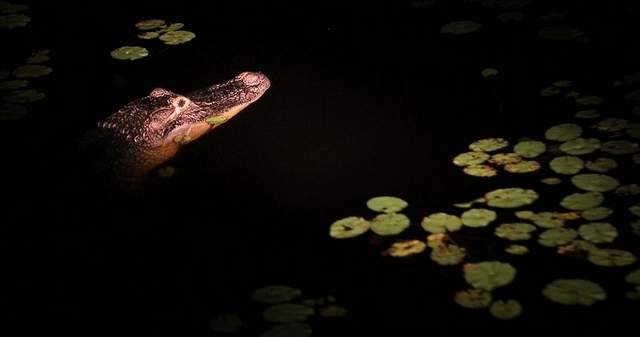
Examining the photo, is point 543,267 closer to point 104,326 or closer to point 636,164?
point 636,164

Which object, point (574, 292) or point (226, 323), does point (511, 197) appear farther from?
point (226, 323)

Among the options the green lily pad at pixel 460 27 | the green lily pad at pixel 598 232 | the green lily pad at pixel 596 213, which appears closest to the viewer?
the green lily pad at pixel 598 232

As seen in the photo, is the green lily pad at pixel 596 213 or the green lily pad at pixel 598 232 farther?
the green lily pad at pixel 596 213

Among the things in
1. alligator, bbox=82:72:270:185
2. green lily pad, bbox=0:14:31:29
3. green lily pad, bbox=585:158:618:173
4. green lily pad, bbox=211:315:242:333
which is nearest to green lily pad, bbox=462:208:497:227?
green lily pad, bbox=585:158:618:173

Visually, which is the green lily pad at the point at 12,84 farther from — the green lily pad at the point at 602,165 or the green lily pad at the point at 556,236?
the green lily pad at the point at 602,165

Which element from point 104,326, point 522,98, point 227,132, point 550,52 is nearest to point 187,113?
point 227,132

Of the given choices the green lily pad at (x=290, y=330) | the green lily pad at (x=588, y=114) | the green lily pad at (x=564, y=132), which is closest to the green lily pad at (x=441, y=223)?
the green lily pad at (x=290, y=330)
